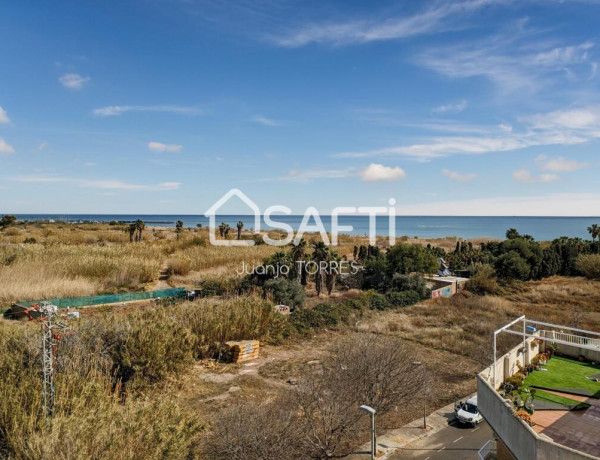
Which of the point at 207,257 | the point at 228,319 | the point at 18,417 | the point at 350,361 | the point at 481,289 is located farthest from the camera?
the point at 207,257

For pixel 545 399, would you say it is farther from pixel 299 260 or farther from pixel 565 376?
pixel 299 260

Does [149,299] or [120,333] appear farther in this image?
[149,299]

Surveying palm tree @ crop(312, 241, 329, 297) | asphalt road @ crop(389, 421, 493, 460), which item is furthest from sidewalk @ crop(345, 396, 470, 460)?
palm tree @ crop(312, 241, 329, 297)

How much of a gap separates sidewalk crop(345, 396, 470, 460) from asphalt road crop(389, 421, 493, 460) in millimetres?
202

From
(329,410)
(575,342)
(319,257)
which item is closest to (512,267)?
(319,257)

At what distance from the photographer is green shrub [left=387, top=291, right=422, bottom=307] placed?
35.3 m

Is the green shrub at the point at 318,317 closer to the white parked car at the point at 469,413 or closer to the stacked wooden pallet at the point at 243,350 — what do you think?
the stacked wooden pallet at the point at 243,350

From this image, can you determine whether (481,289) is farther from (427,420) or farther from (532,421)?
(532,421)

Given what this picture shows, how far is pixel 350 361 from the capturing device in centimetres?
1565

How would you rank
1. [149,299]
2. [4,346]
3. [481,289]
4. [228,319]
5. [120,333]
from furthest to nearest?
[481,289] → [149,299] → [228,319] → [120,333] → [4,346]

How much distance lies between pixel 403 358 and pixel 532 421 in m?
6.01

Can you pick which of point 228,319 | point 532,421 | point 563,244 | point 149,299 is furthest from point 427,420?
point 563,244

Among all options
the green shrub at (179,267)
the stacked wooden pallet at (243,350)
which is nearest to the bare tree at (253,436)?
the stacked wooden pallet at (243,350)

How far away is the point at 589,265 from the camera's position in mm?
49719
